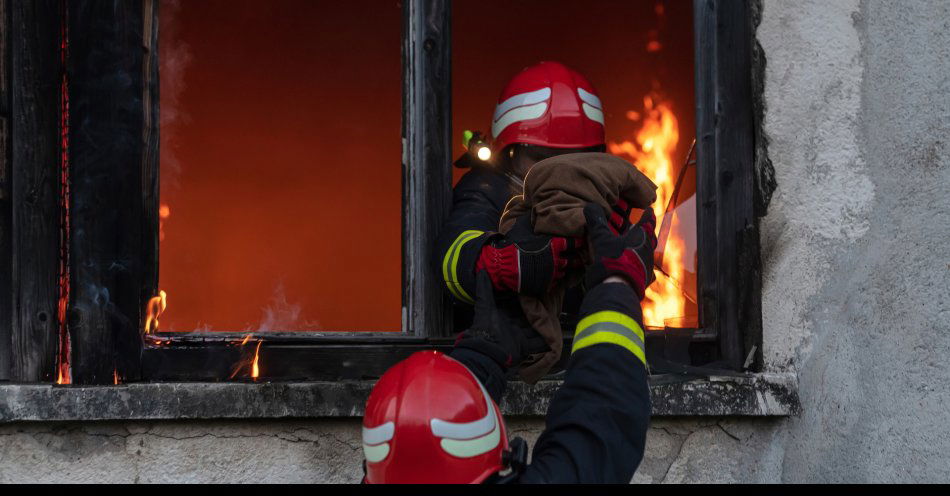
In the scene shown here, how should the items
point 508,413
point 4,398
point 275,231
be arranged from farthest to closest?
1. point 275,231
2. point 508,413
3. point 4,398

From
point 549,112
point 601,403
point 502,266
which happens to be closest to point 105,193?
point 502,266

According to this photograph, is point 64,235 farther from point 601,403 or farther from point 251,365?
point 601,403

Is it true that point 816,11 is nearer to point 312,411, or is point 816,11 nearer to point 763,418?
point 763,418

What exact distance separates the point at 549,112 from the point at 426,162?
1.59ft

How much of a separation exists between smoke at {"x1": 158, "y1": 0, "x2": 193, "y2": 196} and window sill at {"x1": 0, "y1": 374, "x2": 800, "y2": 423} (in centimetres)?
290

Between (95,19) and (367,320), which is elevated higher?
(95,19)

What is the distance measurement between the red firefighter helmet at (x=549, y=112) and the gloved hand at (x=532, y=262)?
0.60 m

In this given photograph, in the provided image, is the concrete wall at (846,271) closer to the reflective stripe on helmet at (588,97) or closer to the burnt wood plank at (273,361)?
the burnt wood plank at (273,361)

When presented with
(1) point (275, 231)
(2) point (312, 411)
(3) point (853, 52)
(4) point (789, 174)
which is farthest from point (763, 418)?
(1) point (275, 231)

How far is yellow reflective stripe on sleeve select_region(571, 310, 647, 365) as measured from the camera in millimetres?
2006

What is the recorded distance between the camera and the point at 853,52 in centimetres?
292

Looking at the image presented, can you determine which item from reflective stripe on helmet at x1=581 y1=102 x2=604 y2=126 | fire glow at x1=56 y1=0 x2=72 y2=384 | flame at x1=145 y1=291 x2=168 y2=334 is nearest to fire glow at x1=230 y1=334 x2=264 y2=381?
flame at x1=145 y1=291 x2=168 y2=334

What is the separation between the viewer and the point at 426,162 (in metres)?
2.93

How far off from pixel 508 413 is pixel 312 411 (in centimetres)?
62
